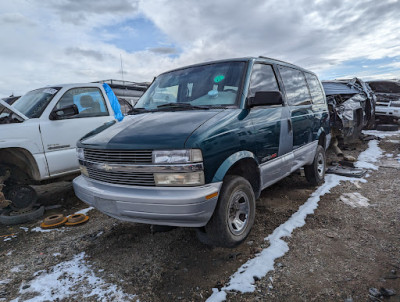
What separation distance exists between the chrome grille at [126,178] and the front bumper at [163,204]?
0.05m

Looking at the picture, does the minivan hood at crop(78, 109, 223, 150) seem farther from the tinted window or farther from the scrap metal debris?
the scrap metal debris

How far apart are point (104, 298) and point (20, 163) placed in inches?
120

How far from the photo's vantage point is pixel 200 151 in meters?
2.36

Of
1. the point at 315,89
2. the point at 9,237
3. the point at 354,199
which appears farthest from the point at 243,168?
the point at 9,237

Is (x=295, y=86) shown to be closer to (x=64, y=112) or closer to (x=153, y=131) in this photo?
(x=153, y=131)

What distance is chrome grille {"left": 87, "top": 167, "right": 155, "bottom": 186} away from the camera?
248 centimetres

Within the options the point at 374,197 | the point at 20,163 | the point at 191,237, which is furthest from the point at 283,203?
the point at 20,163

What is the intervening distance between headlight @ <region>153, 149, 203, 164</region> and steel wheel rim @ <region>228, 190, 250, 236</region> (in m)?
0.64

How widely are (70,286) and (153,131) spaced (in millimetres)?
1607

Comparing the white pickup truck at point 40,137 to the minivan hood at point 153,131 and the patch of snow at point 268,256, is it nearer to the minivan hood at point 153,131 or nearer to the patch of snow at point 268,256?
the minivan hood at point 153,131

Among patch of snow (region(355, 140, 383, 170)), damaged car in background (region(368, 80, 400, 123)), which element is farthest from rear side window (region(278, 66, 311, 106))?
damaged car in background (region(368, 80, 400, 123))

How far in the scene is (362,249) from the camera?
9.38ft

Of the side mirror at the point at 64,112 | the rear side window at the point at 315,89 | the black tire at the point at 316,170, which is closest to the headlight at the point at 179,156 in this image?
the side mirror at the point at 64,112

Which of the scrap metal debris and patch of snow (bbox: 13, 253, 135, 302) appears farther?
the scrap metal debris
